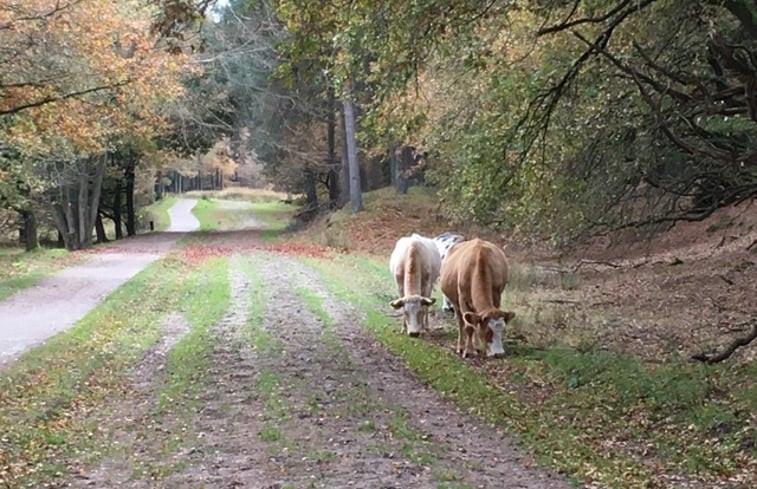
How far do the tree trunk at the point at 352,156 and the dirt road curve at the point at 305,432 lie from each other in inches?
894

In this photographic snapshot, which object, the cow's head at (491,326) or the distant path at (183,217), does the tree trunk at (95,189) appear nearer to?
the distant path at (183,217)

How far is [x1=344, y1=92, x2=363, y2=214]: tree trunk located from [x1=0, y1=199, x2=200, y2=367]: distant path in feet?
26.7

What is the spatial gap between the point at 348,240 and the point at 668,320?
19.9 metres

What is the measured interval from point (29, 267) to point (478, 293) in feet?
59.0

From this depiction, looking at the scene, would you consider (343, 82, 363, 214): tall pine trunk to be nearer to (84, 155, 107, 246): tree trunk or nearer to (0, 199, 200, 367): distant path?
(0, 199, 200, 367): distant path

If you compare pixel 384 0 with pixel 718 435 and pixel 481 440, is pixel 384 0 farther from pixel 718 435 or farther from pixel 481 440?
pixel 718 435

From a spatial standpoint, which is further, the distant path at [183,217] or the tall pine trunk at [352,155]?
the distant path at [183,217]

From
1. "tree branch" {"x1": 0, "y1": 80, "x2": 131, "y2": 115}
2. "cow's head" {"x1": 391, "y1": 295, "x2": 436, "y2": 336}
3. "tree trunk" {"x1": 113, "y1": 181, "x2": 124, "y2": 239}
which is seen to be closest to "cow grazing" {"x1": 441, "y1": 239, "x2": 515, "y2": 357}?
"cow's head" {"x1": 391, "y1": 295, "x2": 436, "y2": 336}

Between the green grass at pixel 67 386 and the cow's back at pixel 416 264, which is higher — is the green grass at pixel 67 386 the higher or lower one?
the lower one

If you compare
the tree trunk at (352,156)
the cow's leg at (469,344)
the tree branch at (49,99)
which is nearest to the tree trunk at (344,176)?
the tree trunk at (352,156)

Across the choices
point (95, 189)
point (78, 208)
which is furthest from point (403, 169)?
point (78, 208)

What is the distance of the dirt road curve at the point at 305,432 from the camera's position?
7.00 meters

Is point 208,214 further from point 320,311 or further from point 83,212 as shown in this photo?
point 320,311

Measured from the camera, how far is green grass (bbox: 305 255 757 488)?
7508 mm
